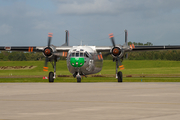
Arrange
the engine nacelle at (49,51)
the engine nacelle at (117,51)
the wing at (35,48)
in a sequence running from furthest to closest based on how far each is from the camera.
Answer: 1. the wing at (35,48)
2. the engine nacelle at (49,51)
3. the engine nacelle at (117,51)

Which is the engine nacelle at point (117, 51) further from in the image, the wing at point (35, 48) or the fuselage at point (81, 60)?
the wing at point (35, 48)

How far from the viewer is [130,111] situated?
36.1 feet

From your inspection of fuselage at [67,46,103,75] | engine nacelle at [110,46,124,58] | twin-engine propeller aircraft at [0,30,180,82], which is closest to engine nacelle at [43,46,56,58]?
twin-engine propeller aircraft at [0,30,180,82]

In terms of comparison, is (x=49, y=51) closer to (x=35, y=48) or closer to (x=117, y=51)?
(x=35, y=48)

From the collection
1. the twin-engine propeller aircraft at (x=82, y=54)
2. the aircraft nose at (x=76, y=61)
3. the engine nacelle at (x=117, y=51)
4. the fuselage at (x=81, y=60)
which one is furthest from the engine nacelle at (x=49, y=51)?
the engine nacelle at (x=117, y=51)

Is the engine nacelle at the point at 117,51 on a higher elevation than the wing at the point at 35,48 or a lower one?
lower

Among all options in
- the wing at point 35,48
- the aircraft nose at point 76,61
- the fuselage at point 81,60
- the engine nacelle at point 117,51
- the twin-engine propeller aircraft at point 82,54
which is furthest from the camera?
the wing at point 35,48

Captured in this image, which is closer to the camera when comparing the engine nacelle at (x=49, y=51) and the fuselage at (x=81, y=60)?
the fuselage at (x=81, y=60)

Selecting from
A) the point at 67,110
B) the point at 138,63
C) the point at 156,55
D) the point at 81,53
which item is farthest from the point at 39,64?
the point at 67,110

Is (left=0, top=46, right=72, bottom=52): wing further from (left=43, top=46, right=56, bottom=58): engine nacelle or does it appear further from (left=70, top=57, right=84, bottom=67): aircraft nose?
(left=70, top=57, right=84, bottom=67): aircraft nose

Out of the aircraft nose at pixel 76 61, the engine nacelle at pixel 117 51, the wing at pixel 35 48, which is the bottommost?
the aircraft nose at pixel 76 61

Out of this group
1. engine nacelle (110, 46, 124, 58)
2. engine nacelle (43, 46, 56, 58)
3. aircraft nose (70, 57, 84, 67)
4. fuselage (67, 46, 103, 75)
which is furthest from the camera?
engine nacelle (43, 46, 56, 58)

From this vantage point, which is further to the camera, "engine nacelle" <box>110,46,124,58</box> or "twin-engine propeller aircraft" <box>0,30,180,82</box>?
"engine nacelle" <box>110,46,124,58</box>

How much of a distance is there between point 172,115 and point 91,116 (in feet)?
8.24
